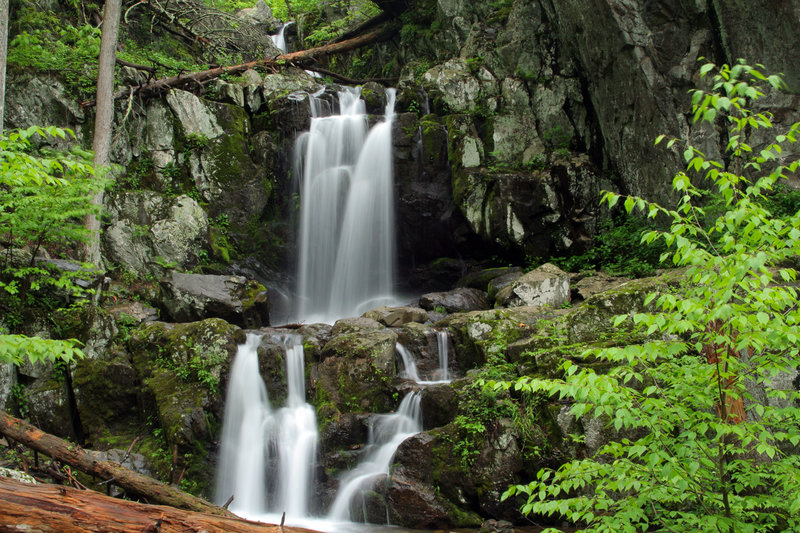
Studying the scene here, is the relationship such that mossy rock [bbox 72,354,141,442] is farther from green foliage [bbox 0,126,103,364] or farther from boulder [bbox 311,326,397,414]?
boulder [bbox 311,326,397,414]

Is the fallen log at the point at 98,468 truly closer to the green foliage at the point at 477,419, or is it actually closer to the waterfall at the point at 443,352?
the green foliage at the point at 477,419

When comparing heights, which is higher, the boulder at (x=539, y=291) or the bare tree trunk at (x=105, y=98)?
the bare tree trunk at (x=105, y=98)

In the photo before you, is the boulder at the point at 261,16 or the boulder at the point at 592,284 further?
the boulder at the point at 261,16

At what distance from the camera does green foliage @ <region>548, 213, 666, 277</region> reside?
11.8 metres

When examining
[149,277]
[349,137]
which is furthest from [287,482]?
[349,137]

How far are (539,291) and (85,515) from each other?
8.63 metres

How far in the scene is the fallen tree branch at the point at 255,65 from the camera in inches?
563

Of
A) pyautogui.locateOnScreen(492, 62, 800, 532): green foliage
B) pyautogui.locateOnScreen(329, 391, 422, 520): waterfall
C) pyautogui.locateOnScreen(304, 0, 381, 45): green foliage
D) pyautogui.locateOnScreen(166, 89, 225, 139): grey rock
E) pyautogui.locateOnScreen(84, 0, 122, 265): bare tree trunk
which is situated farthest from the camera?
pyautogui.locateOnScreen(304, 0, 381, 45): green foliage

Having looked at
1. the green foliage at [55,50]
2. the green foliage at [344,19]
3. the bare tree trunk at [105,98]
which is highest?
the green foliage at [344,19]

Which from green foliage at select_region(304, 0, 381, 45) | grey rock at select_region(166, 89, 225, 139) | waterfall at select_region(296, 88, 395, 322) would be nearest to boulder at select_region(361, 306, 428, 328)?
waterfall at select_region(296, 88, 395, 322)

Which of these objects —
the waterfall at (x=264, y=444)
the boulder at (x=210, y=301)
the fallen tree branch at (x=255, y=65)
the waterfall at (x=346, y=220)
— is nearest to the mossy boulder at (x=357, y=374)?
the waterfall at (x=264, y=444)

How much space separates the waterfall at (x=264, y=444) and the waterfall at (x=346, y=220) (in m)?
5.49

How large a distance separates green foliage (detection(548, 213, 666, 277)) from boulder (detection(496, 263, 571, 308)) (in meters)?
2.08

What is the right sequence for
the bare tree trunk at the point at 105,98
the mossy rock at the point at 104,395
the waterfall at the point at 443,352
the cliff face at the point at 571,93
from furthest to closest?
the cliff face at the point at 571,93 < the bare tree trunk at the point at 105,98 < the waterfall at the point at 443,352 < the mossy rock at the point at 104,395
